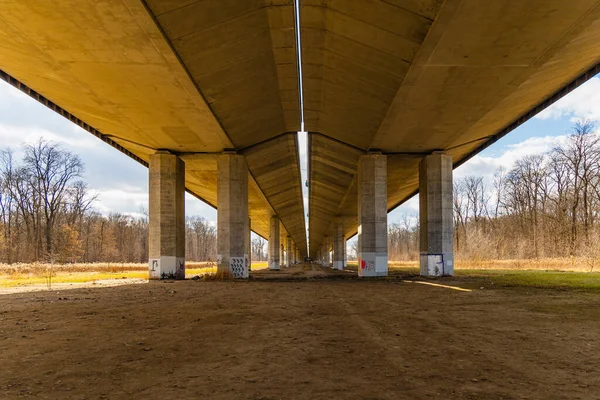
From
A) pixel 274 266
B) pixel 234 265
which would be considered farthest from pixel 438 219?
pixel 274 266

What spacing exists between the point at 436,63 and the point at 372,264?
15.9 m

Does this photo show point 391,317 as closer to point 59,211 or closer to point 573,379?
point 573,379

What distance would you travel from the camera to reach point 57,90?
65.6 feet

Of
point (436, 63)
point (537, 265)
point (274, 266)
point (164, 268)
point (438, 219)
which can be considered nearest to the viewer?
point (436, 63)

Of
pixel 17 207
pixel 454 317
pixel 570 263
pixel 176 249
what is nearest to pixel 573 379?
pixel 454 317

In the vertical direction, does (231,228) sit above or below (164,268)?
above

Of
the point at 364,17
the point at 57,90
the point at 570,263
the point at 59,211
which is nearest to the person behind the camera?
the point at 364,17

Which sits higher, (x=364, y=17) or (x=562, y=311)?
(x=364, y=17)

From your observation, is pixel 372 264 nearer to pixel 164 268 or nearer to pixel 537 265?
pixel 164 268

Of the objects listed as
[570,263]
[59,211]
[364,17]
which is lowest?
[570,263]

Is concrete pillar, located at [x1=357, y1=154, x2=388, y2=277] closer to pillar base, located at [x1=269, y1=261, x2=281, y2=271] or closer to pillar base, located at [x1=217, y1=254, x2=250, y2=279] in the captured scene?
pillar base, located at [x1=217, y1=254, x2=250, y2=279]

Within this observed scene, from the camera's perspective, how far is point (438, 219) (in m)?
29.0

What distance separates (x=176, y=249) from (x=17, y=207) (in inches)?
1679

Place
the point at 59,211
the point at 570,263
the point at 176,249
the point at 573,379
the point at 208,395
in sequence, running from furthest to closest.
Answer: the point at 59,211 → the point at 570,263 → the point at 176,249 → the point at 573,379 → the point at 208,395
